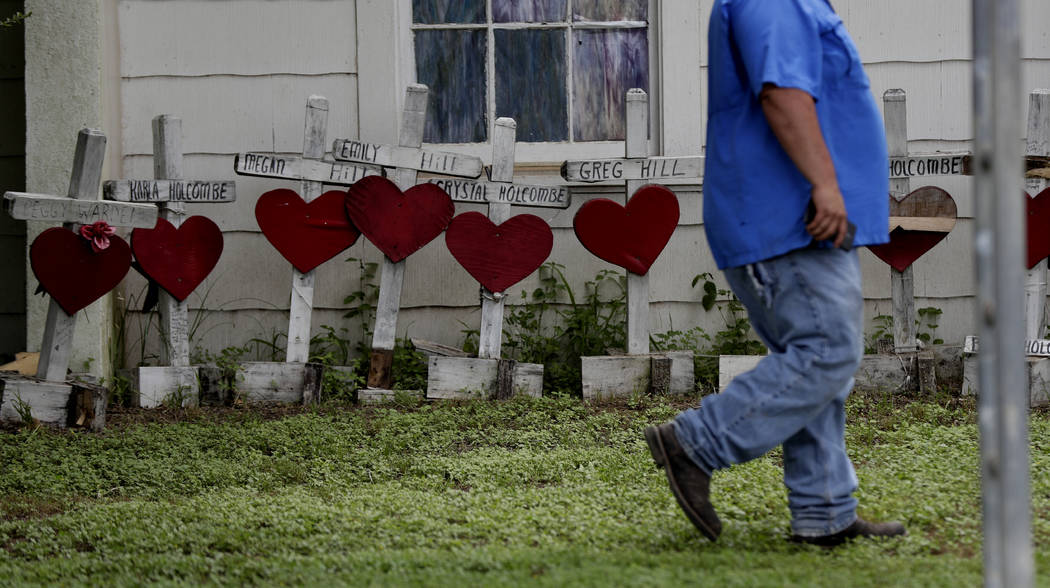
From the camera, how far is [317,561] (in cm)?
279

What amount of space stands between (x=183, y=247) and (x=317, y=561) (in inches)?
117

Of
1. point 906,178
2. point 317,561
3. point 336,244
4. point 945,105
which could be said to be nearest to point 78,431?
point 336,244

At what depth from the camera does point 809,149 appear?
2.59 meters

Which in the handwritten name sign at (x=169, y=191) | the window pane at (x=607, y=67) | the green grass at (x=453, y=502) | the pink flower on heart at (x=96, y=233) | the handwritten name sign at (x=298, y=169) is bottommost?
the green grass at (x=453, y=502)

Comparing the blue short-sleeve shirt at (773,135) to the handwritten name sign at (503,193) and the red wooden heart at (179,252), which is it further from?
the red wooden heart at (179,252)

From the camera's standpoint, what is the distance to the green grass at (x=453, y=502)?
8.77 feet

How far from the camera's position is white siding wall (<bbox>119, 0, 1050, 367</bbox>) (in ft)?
19.3

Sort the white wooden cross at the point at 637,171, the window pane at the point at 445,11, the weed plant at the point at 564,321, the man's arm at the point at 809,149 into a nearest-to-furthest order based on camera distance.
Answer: the man's arm at the point at 809,149
the white wooden cross at the point at 637,171
the weed plant at the point at 564,321
the window pane at the point at 445,11

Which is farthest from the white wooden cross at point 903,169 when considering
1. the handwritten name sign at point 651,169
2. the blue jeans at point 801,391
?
the blue jeans at point 801,391

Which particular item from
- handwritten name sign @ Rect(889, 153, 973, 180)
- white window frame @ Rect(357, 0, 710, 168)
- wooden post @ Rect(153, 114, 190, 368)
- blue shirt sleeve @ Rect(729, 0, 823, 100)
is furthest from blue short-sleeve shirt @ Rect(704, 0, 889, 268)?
wooden post @ Rect(153, 114, 190, 368)

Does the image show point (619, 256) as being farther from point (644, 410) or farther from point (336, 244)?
point (336, 244)

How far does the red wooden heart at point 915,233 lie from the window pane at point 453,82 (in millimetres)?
2286

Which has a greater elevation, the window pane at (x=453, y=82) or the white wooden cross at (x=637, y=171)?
the window pane at (x=453, y=82)

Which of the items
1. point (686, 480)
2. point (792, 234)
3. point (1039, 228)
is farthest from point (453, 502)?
point (1039, 228)
